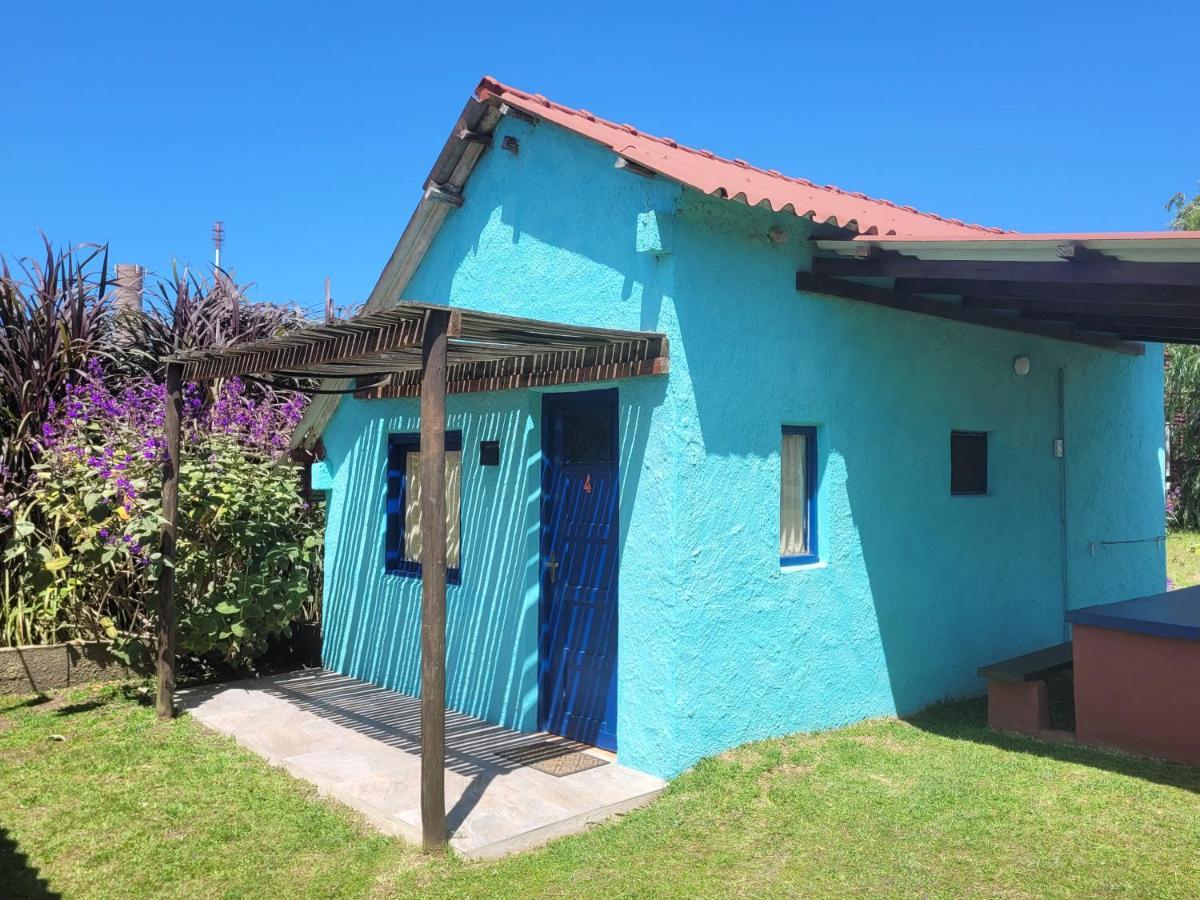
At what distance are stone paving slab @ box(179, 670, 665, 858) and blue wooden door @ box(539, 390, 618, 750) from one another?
420 mm

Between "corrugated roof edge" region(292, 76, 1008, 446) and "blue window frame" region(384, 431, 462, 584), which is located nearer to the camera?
"corrugated roof edge" region(292, 76, 1008, 446)

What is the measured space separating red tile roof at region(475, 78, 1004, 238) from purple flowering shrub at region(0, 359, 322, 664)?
171 inches

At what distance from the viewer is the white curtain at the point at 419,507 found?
812 centimetres

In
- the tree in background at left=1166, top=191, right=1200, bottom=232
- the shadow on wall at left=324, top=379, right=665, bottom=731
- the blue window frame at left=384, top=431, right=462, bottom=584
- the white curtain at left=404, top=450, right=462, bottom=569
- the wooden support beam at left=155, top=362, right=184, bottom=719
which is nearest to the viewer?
the shadow on wall at left=324, top=379, right=665, bottom=731

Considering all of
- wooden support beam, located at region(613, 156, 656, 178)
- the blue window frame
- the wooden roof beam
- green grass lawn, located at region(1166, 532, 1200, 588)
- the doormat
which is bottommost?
the doormat

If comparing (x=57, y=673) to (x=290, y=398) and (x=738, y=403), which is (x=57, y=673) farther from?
(x=738, y=403)

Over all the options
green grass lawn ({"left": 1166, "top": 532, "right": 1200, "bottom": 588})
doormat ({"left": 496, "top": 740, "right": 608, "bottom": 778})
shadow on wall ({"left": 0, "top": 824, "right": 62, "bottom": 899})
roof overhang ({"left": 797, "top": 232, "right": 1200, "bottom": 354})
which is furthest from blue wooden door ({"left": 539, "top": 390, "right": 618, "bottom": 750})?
green grass lawn ({"left": 1166, "top": 532, "right": 1200, "bottom": 588})

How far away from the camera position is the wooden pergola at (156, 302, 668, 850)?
4969 millimetres

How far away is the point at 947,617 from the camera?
7797 mm

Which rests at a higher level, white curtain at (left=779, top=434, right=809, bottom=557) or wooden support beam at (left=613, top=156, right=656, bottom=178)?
wooden support beam at (left=613, top=156, right=656, bottom=178)

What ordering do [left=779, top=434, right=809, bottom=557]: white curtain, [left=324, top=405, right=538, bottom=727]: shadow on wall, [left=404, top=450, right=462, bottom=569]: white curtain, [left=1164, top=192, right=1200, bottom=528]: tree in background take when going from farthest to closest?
[left=1164, top=192, right=1200, bottom=528]: tree in background → [left=404, top=450, right=462, bottom=569]: white curtain → [left=324, top=405, right=538, bottom=727]: shadow on wall → [left=779, top=434, right=809, bottom=557]: white curtain

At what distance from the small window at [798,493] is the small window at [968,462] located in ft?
6.22

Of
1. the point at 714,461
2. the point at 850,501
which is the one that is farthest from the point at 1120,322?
the point at 714,461

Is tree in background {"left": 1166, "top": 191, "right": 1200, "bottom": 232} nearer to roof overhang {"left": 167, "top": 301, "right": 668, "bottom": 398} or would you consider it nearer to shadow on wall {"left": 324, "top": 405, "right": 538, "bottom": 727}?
shadow on wall {"left": 324, "top": 405, "right": 538, "bottom": 727}
